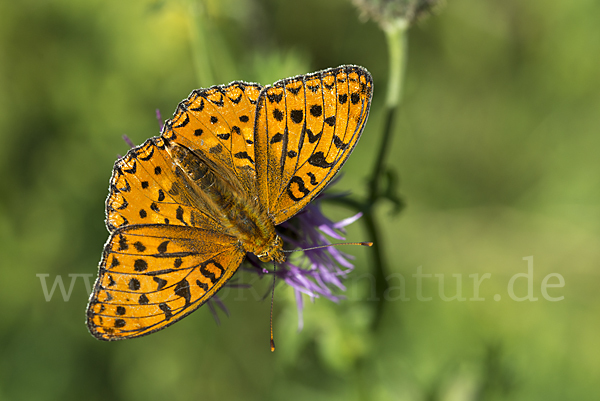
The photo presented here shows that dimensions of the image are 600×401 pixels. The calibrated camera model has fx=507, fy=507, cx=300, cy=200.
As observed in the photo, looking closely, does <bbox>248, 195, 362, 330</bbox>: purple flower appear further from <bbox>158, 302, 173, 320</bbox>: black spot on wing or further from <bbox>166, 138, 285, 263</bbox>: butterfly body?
<bbox>158, 302, 173, 320</bbox>: black spot on wing

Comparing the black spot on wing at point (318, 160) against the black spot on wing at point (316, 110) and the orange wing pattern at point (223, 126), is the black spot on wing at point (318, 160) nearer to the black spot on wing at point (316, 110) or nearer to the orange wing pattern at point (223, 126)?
the black spot on wing at point (316, 110)

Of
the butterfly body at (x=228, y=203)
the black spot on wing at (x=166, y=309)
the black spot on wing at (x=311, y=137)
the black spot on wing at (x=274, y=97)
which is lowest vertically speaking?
the black spot on wing at (x=166, y=309)

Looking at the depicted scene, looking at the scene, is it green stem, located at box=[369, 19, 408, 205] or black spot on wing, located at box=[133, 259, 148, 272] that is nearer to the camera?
black spot on wing, located at box=[133, 259, 148, 272]

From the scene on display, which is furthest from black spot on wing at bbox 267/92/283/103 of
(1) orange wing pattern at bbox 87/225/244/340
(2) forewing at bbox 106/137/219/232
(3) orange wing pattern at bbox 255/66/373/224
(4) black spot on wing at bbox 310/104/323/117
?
(1) orange wing pattern at bbox 87/225/244/340

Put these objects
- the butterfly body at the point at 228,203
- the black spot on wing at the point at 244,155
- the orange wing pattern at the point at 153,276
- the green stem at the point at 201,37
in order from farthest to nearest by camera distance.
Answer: the green stem at the point at 201,37, the black spot on wing at the point at 244,155, the butterfly body at the point at 228,203, the orange wing pattern at the point at 153,276

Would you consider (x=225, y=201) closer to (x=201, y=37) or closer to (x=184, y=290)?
(x=184, y=290)

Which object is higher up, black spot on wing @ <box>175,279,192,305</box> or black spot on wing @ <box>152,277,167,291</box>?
black spot on wing @ <box>152,277,167,291</box>

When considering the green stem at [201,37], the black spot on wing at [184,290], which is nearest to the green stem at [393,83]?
the green stem at [201,37]

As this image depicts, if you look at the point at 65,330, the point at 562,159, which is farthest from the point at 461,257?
the point at 65,330
